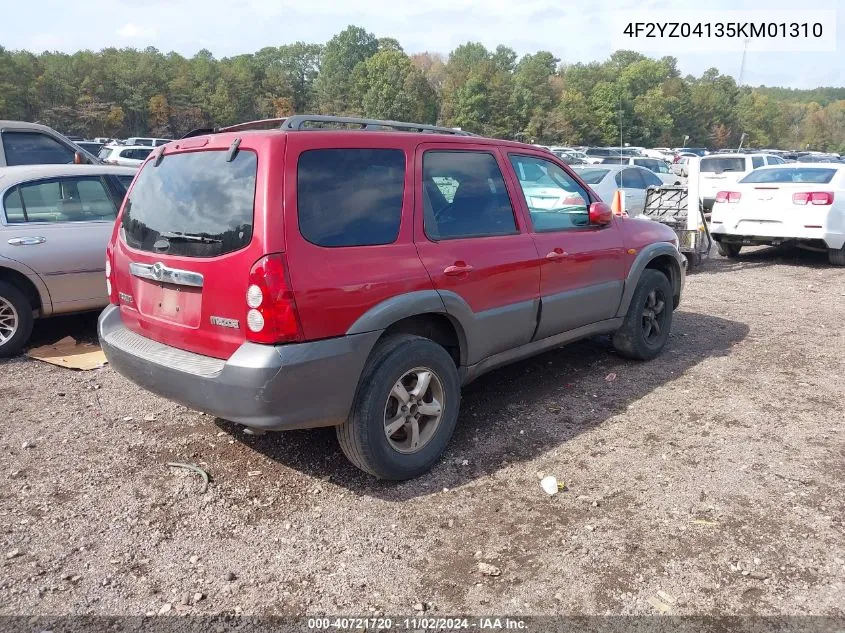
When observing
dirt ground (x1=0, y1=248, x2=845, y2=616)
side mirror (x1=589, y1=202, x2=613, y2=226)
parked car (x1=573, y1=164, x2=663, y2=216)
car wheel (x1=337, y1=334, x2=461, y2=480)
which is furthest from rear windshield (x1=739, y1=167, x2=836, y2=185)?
car wheel (x1=337, y1=334, x2=461, y2=480)

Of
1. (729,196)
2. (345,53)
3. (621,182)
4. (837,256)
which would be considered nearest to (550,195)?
(729,196)

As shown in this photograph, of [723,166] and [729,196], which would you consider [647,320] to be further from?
[723,166]

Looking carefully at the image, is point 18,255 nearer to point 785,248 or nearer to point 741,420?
point 741,420

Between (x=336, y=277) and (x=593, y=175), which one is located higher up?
(x=593, y=175)

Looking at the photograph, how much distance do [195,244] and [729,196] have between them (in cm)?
974

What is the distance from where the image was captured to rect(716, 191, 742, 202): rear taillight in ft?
35.1

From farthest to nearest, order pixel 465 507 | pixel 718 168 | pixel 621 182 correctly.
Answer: pixel 718 168
pixel 621 182
pixel 465 507

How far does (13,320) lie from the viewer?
224 inches

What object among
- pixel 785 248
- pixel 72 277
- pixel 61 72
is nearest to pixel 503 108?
pixel 61 72

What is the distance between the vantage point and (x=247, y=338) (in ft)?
10.3

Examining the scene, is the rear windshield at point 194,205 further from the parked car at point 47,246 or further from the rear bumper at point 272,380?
the parked car at point 47,246

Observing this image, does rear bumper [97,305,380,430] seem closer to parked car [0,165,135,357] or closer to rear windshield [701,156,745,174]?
parked car [0,165,135,357]

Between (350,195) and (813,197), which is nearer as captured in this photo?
(350,195)

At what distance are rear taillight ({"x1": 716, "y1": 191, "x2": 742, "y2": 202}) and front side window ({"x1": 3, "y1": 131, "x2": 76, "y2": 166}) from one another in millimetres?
9667
